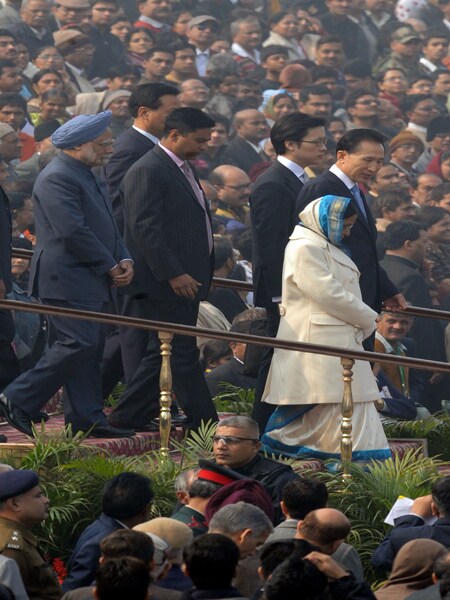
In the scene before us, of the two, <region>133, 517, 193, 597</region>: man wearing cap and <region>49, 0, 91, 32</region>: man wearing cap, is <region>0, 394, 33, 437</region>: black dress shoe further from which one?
<region>49, 0, 91, 32</region>: man wearing cap

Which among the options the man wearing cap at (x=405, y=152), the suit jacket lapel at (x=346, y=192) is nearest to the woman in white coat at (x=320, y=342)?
the suit jacket lapel at (x=346, y=192)

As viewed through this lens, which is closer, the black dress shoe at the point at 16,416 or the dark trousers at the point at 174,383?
A: the black dress shoe at the point at 16,416

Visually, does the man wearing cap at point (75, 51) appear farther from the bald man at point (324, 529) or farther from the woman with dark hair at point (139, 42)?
the bald man at point (324, 529)

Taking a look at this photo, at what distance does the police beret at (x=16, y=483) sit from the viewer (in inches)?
314

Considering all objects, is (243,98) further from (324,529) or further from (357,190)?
(324,529)

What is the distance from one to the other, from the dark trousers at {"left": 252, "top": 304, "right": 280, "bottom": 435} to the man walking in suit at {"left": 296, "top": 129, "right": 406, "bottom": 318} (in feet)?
1.86

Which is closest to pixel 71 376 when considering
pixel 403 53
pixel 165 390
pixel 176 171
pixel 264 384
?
pixel 165 390

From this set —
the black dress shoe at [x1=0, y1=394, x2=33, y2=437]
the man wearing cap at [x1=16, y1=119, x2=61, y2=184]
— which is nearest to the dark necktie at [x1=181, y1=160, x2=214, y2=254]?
the black dress shoe at [x1=0, y1=394, x2=33, y2=437]

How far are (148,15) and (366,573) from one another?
38.1 feet

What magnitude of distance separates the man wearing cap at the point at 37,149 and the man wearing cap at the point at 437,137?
16.9ft

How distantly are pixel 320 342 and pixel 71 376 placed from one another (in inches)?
56.7


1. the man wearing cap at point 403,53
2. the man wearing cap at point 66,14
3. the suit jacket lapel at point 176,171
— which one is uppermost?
the suit jacket lapel at point 176,171

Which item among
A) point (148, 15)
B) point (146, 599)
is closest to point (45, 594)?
point (146, 599)

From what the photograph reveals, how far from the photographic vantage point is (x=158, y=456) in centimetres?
998
